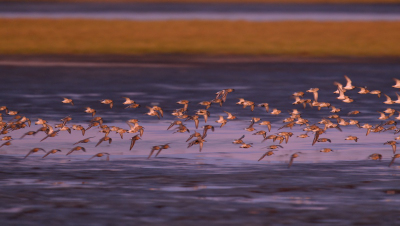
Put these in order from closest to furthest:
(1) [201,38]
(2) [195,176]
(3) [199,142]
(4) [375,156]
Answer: (2) [195,176] → (4) [375,156] → (3) [199,142] → (1) [201,38]

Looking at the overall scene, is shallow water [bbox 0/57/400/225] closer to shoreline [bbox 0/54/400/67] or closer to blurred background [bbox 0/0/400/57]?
shoreline [bbox 0/54/400/67]

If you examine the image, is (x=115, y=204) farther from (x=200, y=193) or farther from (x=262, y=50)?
(x=262, y=50)

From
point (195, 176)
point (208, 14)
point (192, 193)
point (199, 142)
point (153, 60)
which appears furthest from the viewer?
point (208, 14)

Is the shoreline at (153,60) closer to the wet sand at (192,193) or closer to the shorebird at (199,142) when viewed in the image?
the shorebird at (199,142)

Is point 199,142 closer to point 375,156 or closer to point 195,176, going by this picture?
point 195,176

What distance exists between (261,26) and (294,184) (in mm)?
34761

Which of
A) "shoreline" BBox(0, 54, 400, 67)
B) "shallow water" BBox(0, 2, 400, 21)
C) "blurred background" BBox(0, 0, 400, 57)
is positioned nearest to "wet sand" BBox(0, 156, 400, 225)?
"shoreline" BBox(0, 54, 400, 67)

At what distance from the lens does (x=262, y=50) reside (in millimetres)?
36906

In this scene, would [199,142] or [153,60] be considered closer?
[199,142]

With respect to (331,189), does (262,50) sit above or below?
above

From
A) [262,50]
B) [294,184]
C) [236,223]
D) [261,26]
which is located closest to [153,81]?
[262,50]

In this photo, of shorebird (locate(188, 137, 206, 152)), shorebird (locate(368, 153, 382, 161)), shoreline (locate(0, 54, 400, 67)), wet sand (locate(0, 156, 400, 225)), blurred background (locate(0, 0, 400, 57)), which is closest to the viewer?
wet sand (locate(0, 156, 400, 225))

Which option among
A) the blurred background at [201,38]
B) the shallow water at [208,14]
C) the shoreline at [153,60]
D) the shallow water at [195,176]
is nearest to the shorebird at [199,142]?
the shallow water at [195,176]

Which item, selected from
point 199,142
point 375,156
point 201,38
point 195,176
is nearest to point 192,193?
point 195,176
